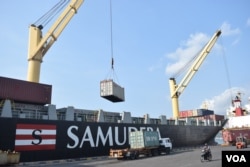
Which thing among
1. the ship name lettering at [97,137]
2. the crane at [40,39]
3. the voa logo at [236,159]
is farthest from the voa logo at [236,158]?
the crane at [40,39]

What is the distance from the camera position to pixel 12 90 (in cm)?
3014

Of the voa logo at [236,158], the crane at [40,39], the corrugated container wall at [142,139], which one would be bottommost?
the corrugated container wall at [142,139]

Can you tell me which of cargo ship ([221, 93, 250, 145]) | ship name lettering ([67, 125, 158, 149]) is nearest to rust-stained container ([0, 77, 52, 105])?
ship name lettering ([67, 125, 158, 149])

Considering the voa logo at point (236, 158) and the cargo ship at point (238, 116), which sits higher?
the cargo ship at point (238, 116)

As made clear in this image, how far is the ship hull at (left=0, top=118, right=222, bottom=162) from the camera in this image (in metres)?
27.7

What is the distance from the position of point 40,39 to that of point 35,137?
2142 cm

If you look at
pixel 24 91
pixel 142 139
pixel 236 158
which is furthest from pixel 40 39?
pixel 236 158

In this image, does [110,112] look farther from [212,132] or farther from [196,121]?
[212,132]

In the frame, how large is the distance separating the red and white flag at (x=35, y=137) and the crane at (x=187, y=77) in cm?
3893

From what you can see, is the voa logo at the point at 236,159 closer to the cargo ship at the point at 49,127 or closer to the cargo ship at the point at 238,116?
the cargo ship at the point at 49,127

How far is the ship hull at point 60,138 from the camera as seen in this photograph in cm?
2773

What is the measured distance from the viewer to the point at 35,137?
96.1 feet

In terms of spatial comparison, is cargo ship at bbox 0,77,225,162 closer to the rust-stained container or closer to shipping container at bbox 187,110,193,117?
the rust-stained container

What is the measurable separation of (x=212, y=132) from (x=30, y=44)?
4807 cm
